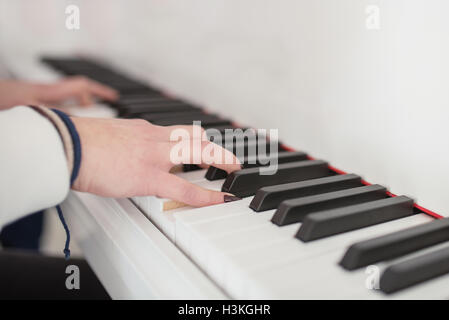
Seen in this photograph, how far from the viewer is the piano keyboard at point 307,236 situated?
0.47 metres

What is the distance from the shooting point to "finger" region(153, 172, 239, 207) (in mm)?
642

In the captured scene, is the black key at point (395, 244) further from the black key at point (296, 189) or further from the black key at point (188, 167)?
the black key at point (188, 167)

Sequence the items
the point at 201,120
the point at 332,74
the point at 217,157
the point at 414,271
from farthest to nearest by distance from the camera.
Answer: the point at 201,120 < the point at 332,74 < the point at 217,157 < the point at 414,271

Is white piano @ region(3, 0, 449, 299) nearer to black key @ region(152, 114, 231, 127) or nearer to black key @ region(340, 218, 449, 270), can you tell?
black key @ region(340, 218, 449, 270)

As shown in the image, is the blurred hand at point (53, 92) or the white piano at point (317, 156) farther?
the blurred hand at point (53, 92)

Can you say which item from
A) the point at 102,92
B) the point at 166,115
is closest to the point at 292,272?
the point at 166,115

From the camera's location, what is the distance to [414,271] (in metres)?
0.48

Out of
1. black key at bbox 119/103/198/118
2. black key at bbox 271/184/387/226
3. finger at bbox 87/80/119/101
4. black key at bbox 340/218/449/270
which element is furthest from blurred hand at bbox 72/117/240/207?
finger at bbox 87/80/119/101

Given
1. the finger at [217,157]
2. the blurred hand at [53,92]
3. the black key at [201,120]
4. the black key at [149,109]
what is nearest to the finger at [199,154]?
the finger at [217,157]

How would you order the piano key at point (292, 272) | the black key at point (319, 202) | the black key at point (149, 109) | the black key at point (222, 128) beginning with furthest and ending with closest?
the black key at point (149, 109) < the black key at point (222, 128) < the black key at point (319, 202) < the piano key at point (292, 272)

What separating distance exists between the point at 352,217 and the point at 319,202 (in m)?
0.05

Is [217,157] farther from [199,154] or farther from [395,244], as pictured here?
[395,244]
